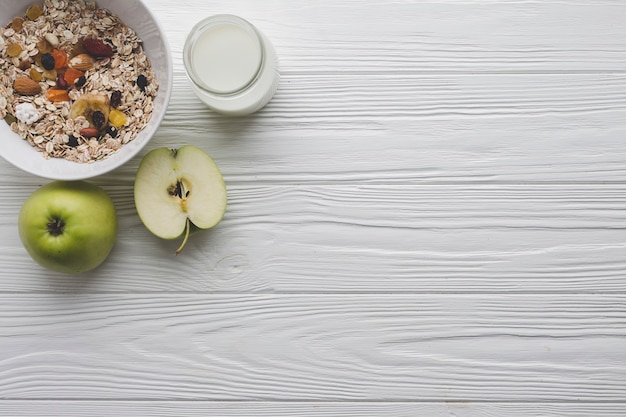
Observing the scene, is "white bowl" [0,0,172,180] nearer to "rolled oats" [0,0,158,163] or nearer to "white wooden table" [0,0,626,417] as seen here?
"rolled oats" [0,0,158,163]

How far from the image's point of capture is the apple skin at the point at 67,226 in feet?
2.34

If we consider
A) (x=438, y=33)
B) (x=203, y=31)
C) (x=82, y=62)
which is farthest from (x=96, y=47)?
(x=438, y=33)

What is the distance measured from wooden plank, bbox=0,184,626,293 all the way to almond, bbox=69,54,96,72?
25 cm

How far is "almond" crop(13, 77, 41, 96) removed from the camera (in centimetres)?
75

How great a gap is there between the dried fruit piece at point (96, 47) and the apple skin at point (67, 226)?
160mm

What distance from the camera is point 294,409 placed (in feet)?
2.67

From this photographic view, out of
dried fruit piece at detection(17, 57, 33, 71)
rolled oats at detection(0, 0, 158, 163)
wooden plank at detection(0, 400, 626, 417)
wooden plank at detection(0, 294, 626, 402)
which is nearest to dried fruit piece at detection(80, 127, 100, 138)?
rolled oats at detection(0, 0, 158, 163)

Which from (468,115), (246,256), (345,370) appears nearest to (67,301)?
(246,256)

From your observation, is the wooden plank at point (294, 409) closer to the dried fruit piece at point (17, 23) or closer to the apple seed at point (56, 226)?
the apple seed at point (56, 226)

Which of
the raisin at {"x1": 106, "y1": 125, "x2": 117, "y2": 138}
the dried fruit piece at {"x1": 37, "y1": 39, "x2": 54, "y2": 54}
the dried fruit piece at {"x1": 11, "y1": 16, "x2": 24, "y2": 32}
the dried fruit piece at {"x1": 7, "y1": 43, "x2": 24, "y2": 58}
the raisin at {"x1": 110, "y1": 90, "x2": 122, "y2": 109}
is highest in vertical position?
the dried fruit piece at {"x1": 11, "y1": 16, "x2": 24, "y2": 32}

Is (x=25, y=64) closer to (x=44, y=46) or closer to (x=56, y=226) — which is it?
(x=44, y=46)

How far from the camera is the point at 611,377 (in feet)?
2.67

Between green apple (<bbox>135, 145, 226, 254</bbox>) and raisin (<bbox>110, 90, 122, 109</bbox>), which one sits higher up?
raisin (<bbox>110, 90, 122, 109</bbox>)

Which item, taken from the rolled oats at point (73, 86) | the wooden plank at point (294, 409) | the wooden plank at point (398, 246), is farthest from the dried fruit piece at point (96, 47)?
the wooden plank at point (294, 409)
